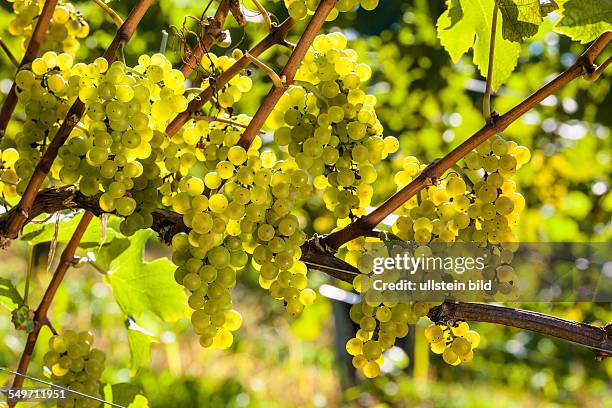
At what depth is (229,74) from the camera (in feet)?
1.84

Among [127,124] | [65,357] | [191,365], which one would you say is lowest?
[65,357]

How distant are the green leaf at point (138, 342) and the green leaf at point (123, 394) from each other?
2.0 inches

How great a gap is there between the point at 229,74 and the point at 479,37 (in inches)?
10.4

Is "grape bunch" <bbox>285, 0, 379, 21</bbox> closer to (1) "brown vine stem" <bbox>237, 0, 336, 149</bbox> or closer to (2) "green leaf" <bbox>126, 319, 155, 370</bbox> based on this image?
(1) "brown vine stem" <bbox>237, 0, 336, 149</bbox>

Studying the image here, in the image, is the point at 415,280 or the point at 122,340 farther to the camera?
the point at 122,340

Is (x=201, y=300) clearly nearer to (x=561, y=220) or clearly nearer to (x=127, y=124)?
(x=127, y=124)

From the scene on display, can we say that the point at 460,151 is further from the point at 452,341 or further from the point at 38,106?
the point at 38,106

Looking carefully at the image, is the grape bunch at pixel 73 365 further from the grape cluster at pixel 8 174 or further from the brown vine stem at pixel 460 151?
the brown vine stem at pixel 460 151

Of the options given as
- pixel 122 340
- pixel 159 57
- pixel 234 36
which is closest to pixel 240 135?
pixel 159 57

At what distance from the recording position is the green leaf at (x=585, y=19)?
571 mm

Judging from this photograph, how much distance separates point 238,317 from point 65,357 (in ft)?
0.70

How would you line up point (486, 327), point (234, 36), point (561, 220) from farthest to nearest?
point (486, 327), point (561, 220), point (234, 36)

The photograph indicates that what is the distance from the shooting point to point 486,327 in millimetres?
2523

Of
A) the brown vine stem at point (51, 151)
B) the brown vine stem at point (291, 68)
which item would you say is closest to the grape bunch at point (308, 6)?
the brown vine stem at point (291, 68)
